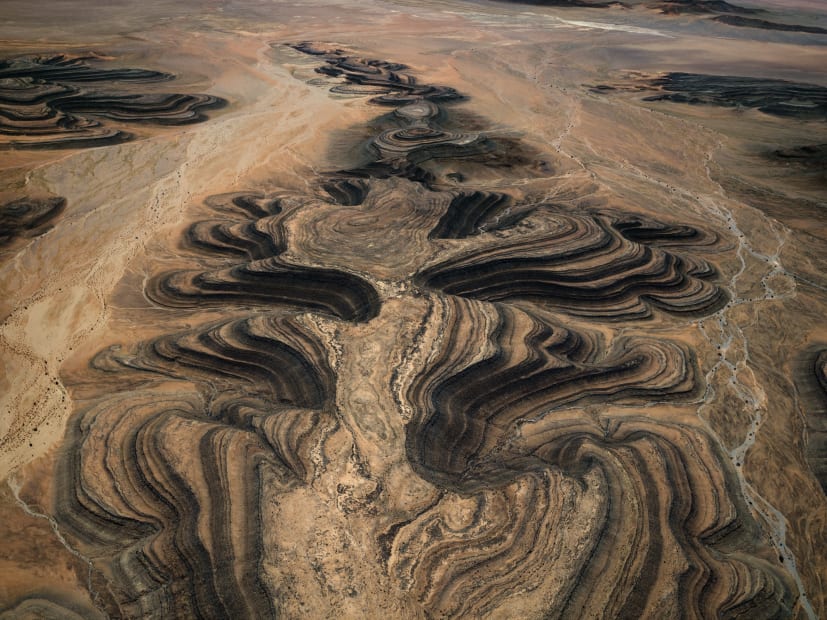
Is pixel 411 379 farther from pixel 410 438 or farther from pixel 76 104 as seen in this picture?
pixel 76 104

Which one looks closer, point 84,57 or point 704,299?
point 704,299

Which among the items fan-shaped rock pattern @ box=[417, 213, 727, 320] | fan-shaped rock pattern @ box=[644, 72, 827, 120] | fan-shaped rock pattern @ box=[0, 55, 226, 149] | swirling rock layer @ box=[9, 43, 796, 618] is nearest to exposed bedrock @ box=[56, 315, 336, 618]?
swirling rock layer @ box=[9, 43, 796, 618]

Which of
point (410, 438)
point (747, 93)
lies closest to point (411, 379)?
point (410, 438)

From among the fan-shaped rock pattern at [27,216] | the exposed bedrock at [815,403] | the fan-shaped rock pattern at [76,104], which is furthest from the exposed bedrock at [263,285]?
the fan-shaped rock pattern at [76,104]

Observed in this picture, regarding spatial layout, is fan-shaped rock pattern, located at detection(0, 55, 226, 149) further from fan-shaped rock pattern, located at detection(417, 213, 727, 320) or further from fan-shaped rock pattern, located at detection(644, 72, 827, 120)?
fan-shaped rock pattern, located at detection(644, 72, 827, 120)

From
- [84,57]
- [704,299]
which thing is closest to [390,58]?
[84,57]

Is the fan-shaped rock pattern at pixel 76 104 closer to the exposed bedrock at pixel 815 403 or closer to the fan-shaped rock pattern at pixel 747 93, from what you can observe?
the exposed bedrock at pixel 815 403

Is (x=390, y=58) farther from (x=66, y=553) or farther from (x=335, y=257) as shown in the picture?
(x=66, y=553)
